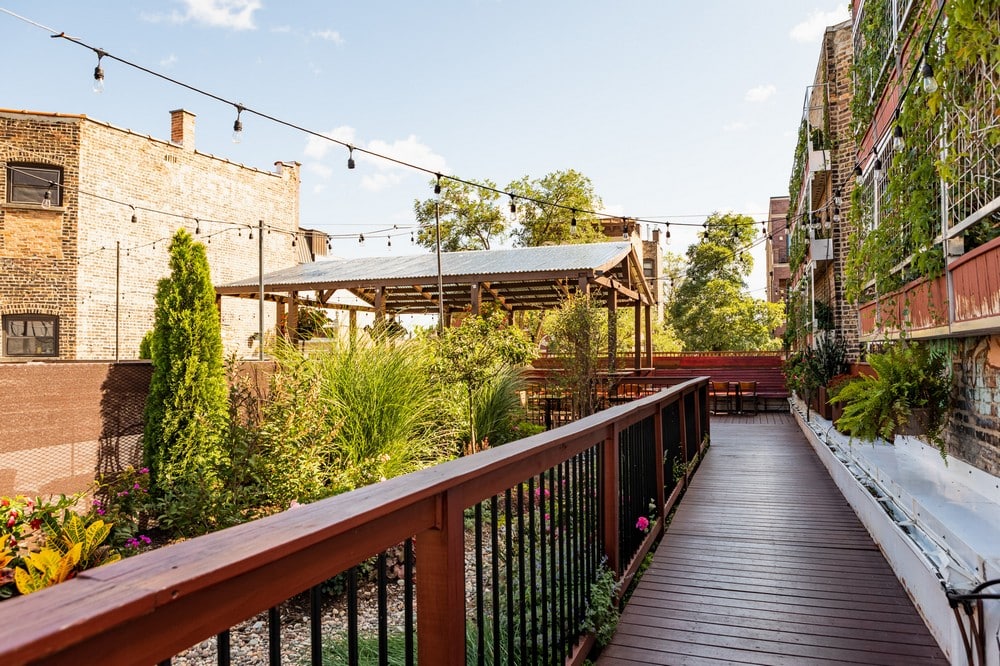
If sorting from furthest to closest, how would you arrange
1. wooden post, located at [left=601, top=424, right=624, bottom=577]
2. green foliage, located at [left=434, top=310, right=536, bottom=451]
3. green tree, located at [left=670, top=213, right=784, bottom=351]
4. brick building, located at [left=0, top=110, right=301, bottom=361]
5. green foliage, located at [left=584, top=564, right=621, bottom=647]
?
1. green tree, located at [left=670, top=213, right=784, bottom=351]
2. brick building, located at [left=0, top=110, right=301, bottom=361]
3. green foliage, located at [left=434, top=310, right=536, bottom=451]
4. wooden post, located at [left=601, top=424, right=624, bottom=577]
5. green foliage, located at [left=584, top=564, right=621, bottom=647]

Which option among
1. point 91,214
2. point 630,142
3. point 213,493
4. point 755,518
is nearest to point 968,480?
point 755,518

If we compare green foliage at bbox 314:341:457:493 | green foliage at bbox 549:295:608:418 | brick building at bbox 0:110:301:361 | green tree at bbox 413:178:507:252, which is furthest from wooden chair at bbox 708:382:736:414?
green tree at bbox 413:178:507:252

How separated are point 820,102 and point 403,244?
1132cm

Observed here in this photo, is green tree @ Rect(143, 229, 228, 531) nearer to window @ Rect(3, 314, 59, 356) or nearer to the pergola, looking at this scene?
the pergola

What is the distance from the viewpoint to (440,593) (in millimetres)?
1498

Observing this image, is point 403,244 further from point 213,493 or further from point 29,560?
point 29,560

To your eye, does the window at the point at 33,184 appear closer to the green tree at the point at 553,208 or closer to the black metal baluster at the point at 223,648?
the black metal baluster at the point at 223,648

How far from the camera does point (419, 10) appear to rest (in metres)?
13.3

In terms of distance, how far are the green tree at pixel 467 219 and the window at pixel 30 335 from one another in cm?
1616

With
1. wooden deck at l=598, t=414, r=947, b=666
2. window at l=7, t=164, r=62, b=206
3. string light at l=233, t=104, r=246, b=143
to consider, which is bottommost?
wooden deck at l=598, t=414, r=947, b=666

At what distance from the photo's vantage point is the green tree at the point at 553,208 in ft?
96.3

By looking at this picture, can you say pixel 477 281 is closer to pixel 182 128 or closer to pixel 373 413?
pixel 373 413

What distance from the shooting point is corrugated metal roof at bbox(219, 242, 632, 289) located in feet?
42.4

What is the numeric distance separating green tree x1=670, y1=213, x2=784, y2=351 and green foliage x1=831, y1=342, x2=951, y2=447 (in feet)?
69.2
